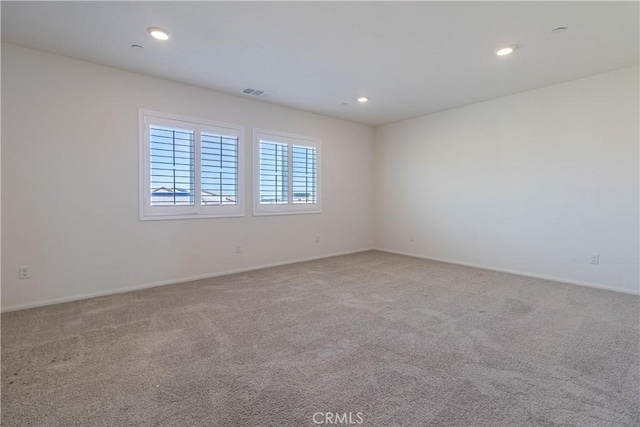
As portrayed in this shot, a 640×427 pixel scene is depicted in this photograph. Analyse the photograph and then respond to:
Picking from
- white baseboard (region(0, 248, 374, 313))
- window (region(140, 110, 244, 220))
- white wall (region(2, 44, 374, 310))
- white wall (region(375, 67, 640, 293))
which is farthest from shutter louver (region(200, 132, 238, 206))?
white wall (region(375, 67, 640, 293))

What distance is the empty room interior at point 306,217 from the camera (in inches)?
74.5

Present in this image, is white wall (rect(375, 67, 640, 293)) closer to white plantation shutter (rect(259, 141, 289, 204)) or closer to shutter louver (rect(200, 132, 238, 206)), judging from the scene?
white plantation shutter (rect(259, 141, 289, 204))

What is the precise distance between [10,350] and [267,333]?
1875mm

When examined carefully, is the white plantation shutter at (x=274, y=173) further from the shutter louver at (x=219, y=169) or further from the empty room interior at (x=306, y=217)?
the shutter louver at (x=219, y=169)

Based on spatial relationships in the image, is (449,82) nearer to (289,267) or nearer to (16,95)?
(289,267)

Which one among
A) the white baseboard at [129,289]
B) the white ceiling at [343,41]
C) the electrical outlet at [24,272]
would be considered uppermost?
the white ceiling at [343,41]

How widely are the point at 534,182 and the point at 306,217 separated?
11.5 feet

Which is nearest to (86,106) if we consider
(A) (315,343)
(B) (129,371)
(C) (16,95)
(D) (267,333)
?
(C) (16,95)

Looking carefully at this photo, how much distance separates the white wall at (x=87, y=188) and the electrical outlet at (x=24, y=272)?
0.12 feet

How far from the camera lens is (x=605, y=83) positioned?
3727mm

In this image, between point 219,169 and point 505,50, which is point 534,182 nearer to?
point 505,50

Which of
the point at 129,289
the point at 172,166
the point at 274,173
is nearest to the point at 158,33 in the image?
the point at 172,166

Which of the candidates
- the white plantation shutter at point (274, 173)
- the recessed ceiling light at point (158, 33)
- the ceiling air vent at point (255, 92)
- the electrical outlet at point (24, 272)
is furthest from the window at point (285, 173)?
the electrical outlet at point (24, 272)

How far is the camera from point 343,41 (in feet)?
9.64
